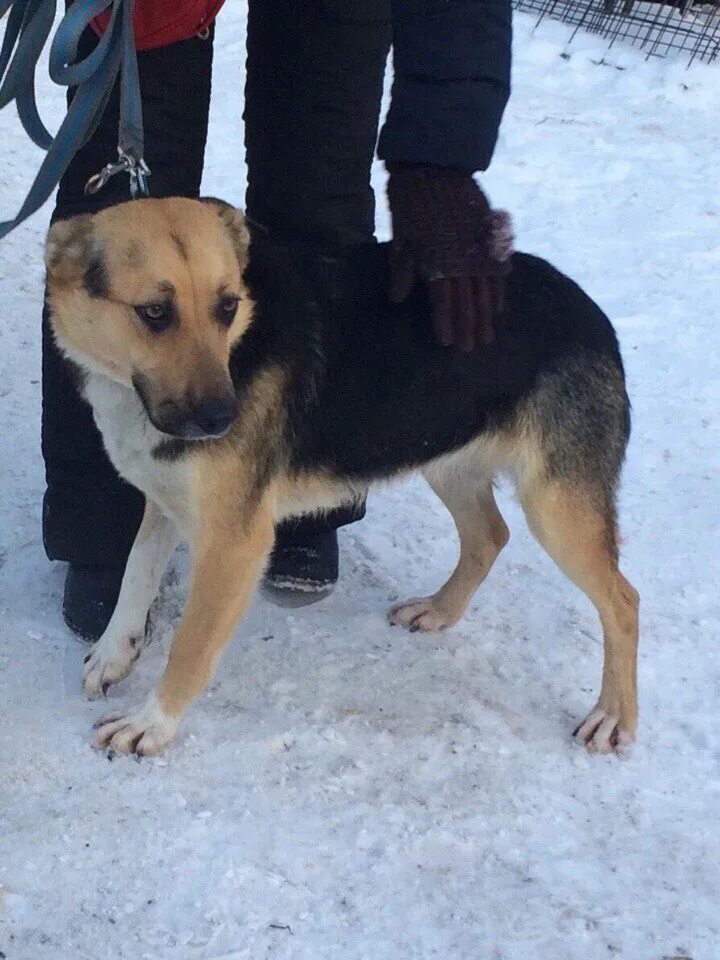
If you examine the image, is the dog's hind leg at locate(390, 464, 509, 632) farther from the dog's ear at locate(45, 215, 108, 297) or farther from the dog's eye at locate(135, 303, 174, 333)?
the dog's ear at locate(45, 215, 108, 297)

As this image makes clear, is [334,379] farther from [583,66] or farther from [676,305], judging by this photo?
[583,66]

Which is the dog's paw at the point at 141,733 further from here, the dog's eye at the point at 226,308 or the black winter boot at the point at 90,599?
the dog's eye at the point at 226,308

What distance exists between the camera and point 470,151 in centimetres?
256

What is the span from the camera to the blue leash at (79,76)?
7.91ft

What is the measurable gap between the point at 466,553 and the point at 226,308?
1258mm

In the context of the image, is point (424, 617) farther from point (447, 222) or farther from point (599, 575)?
point (447, 222)

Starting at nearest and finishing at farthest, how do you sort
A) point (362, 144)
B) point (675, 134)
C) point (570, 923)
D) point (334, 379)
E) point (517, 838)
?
point (570, 923) < point (517, 838) < point (334, 379) < point (362, 144) < point (675, 134)

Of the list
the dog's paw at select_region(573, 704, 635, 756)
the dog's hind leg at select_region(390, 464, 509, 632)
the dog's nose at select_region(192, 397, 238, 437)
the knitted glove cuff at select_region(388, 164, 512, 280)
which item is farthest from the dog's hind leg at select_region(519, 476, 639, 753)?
the dog's nose at select_region(192, 397, 238, 437)

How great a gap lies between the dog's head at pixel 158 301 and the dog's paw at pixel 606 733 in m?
1.33

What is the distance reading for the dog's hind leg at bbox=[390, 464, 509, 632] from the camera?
135 inches

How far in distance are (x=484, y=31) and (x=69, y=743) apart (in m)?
2.00

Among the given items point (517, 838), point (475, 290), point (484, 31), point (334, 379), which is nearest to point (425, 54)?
point (484, 31)

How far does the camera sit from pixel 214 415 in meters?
2.47

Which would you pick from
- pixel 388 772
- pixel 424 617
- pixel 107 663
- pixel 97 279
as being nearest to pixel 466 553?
pixel 424 617
